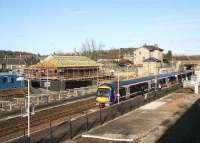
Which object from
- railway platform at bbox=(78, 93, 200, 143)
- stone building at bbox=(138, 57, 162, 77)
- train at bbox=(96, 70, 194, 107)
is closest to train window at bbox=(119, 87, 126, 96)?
train at bbox=(96, 70, 194, 107)

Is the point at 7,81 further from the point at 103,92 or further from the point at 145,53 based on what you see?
the point at 145,53

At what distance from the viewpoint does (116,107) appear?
168 feet

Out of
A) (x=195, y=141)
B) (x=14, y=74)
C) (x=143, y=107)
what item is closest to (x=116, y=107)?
(x=143, y=107)

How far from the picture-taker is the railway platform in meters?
31.1

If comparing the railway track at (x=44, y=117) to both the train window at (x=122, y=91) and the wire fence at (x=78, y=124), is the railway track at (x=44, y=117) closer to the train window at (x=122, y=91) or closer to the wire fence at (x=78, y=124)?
the wire fence at (x=78, y=124)

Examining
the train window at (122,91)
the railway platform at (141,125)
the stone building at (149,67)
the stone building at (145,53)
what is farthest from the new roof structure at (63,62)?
the stone building at (145,53)

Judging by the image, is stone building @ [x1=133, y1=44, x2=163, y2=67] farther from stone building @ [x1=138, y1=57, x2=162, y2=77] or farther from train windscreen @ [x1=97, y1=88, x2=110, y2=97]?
train windscreen @ [x1=97, y1=88, x2=110, y2=97]

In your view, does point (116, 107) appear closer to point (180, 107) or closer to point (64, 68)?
point (180, 107)

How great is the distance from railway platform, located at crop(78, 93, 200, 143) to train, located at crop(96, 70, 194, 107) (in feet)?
16.5

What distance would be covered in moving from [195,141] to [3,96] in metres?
36.2

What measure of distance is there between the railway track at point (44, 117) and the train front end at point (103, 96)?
1.44m

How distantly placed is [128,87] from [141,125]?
921 inches

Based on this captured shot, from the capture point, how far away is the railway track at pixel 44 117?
35.7 m

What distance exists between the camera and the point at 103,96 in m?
52.2
